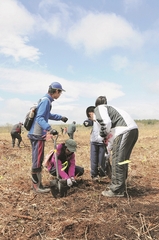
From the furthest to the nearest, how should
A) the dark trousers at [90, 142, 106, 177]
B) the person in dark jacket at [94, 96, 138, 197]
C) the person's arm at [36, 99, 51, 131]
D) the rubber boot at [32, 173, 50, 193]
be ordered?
the dark trousers at [90, 142, 106, 177] < the rubber boot at [32, 173, 50, 193] < the person's arm at [36, 99, 51, 131] < the person in dark jacket at [94, 96, 138, 197]

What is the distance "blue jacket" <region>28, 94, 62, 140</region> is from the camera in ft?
14.6

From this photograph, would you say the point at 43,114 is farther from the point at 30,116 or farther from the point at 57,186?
the point at 57,186

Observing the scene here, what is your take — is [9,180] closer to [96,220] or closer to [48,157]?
[48,157]

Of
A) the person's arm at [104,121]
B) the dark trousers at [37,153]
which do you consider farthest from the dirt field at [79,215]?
the person's arm at [104,121]

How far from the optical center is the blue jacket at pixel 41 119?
4.44m

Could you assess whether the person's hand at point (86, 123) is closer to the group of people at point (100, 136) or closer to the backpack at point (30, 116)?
the group of people at point (100, 136)

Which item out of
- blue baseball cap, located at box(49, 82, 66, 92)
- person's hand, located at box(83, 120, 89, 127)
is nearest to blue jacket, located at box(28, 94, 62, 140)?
blue baseball cap, located at box(49, 82, 66, 92)

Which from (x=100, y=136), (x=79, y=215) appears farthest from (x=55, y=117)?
(x=79, y=215)

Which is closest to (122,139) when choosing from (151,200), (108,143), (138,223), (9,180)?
(108,143)

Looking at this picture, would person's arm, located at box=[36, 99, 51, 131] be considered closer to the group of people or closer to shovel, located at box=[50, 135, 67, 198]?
the group of people

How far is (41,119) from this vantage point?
4434mm

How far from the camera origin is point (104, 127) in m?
4.10

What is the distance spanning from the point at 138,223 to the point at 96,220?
0.51 meters

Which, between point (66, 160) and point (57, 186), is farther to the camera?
point (66, 160)
